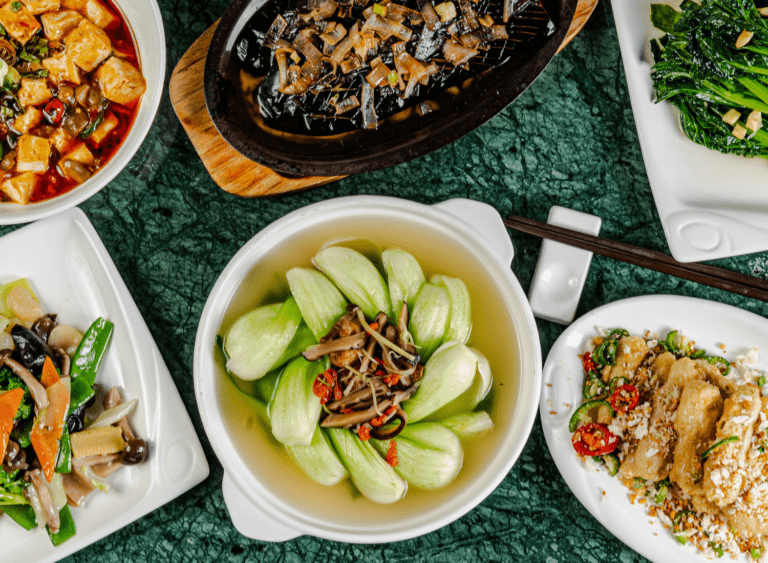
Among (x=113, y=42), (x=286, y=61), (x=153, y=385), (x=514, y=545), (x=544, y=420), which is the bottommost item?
(x=514, y=545)

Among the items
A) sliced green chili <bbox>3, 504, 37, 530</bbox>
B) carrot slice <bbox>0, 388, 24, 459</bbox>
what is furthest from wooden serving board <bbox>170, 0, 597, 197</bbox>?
sliced green chili <bbox>3, 504, 37, 530</bbox>

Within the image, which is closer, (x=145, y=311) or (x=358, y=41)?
(x=358, y=41)

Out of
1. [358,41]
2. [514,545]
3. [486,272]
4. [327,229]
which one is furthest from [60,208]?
[514,545]

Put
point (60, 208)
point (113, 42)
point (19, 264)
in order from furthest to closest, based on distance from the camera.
Result: point (19, 264) < point (113, 42) < point (60, 208)

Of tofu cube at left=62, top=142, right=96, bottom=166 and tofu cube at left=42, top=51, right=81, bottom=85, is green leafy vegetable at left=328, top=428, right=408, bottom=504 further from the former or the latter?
tofu cube at left=42, top=51, right=81, bottom=85

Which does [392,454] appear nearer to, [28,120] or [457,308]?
[457,308]

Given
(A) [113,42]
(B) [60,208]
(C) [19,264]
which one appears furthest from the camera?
(C) [19,264]

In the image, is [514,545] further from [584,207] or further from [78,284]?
[78,284]
